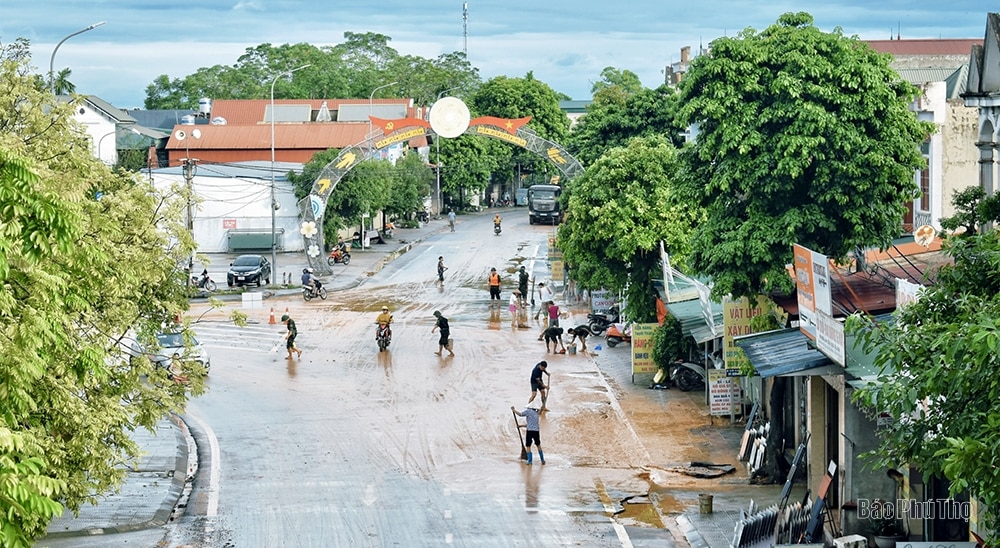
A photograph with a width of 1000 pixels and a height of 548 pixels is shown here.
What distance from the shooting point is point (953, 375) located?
1105 centimetres

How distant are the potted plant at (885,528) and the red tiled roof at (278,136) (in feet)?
224

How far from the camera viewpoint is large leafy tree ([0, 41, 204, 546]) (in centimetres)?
1034

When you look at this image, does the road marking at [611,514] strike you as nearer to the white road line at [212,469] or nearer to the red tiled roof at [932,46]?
the white road line at [212,469]

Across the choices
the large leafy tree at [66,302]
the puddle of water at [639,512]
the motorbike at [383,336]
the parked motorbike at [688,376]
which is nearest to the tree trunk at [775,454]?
the puddle of water at [639,512]

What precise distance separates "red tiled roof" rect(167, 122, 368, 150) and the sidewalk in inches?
2114

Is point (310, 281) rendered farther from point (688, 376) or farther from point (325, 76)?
point (325, 76)

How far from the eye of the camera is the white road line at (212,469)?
875 inches

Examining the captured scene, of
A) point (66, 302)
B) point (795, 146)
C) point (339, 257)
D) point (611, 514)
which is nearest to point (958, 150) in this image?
point (795, 146)

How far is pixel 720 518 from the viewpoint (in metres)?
21.0

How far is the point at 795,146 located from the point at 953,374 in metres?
13.0

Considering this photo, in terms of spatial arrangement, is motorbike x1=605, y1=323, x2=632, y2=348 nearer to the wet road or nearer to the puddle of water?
the wet road

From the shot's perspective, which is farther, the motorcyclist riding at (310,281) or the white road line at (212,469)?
the motorcyclist riding at (310,281)

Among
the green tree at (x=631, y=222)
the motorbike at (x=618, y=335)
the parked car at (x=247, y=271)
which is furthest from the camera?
the parked car at (x=247, y=271)

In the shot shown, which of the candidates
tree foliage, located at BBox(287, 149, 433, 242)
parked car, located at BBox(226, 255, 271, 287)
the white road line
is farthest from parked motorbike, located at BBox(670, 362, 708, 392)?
tree foliage, located at BBox(287, 149, 433, 242)
